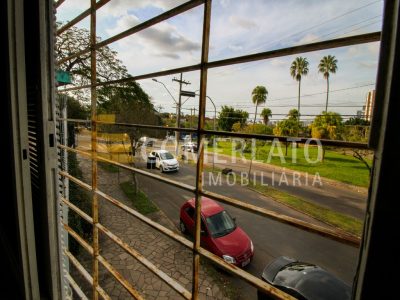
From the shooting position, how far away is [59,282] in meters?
1.40

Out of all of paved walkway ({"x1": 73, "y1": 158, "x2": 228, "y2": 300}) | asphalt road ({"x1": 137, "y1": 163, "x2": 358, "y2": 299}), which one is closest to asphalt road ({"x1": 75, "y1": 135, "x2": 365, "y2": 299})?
asphalt road ({"x1": 137, "y1": 163, "x2": 358, "y2": 299})

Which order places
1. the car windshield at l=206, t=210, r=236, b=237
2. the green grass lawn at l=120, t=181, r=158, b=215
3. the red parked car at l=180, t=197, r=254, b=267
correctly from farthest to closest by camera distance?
the green grass lawn at l=120, t=181, r=158, b=215 < the car windshield at l=206, t=210, r=236, b=237 < the red parked car at l=180, t=197, r=254, b=267

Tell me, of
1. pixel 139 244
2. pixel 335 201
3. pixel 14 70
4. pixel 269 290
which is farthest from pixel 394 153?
pixel 335 201

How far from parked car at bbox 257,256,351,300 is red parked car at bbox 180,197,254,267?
0.98 metres

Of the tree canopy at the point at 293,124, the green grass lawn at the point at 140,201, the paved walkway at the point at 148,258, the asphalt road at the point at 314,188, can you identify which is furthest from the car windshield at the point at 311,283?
the asphalt road at the point at 314,188

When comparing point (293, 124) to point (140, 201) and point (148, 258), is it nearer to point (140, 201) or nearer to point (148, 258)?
point (148, 258)

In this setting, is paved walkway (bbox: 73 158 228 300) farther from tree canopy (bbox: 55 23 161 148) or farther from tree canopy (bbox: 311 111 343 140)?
tree canopy (bbox: 311 111 343 140)

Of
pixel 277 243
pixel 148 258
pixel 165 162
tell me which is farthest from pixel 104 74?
pixel 165 162

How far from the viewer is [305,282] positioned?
4242 millimetres

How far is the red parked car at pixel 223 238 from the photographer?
18.7 ft

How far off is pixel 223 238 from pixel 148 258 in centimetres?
204

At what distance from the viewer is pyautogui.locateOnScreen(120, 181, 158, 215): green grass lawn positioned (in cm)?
925

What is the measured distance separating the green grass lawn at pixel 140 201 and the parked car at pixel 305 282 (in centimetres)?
557

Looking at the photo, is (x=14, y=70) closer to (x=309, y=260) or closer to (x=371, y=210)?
(x=371, y=210)
